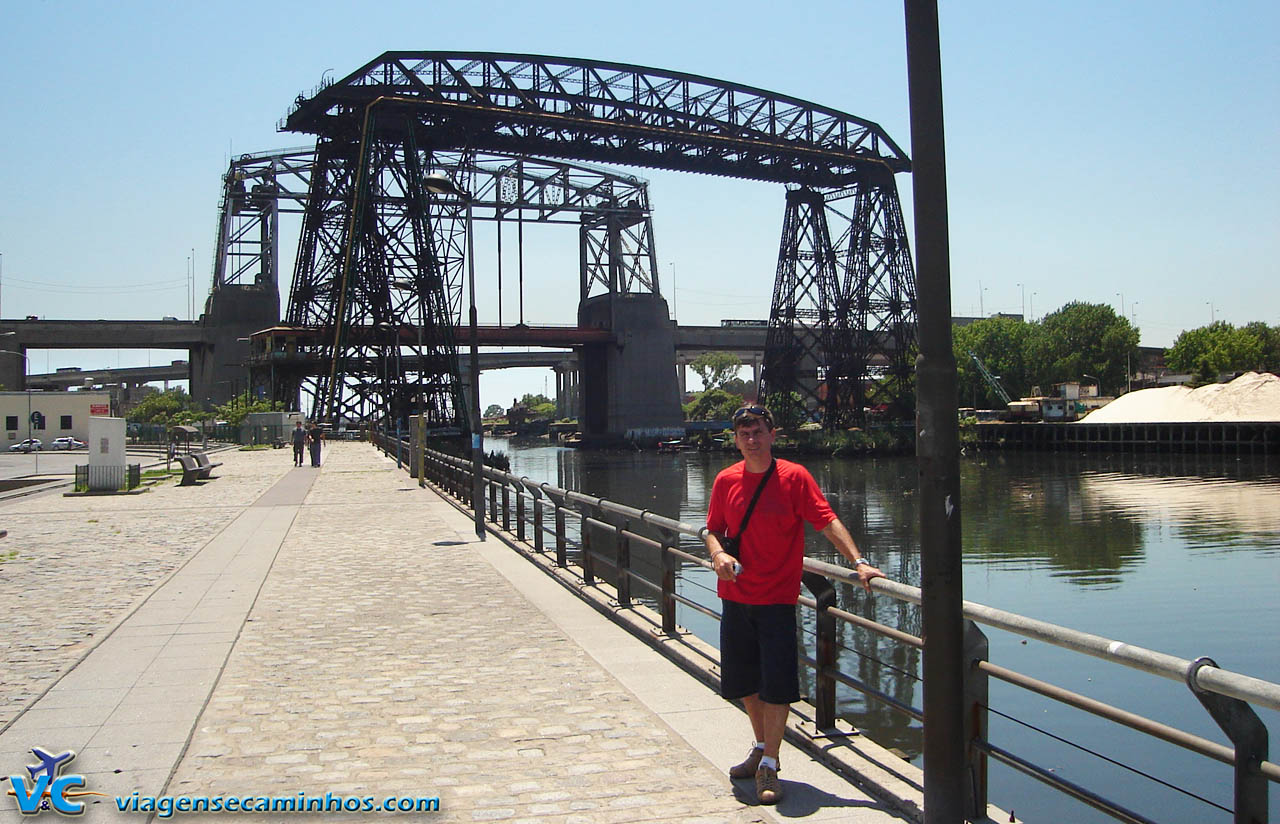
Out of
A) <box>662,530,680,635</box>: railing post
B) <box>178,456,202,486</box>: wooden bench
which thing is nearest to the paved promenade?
<box>662,530,680,635</box>: railing post

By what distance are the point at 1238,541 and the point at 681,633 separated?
70.5ft

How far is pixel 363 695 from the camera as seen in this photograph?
25.7ft

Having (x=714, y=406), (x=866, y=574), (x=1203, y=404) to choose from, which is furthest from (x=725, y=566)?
(x=714, y=406)

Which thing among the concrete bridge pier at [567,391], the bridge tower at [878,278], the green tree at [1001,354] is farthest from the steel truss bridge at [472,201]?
the concrete bridge pier at [567,391]

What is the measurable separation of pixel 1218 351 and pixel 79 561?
344ft

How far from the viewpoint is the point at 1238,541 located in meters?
25.7

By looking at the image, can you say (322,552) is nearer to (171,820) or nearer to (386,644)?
(386,644)

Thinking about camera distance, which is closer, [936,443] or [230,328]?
[936,443]

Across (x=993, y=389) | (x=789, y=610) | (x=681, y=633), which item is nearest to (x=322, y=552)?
(x=681, y=633)

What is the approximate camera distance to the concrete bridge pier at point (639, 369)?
308 ft

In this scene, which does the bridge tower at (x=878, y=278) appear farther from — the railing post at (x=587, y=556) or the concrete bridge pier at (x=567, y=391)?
the concrete bridge pier at (x=567, y=391)

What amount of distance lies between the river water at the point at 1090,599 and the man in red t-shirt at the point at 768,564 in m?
0.80

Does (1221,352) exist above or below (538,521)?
above

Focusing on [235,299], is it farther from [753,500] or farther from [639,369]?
[753,500]
